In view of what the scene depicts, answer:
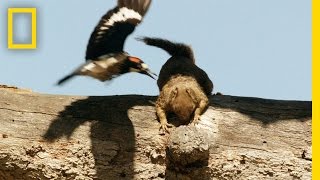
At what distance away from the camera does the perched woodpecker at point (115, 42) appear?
5.16 metres

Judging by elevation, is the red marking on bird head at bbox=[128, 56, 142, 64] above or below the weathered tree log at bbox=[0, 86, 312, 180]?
above

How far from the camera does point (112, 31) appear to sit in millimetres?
5637

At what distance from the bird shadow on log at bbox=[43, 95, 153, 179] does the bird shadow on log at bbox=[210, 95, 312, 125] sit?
730mm

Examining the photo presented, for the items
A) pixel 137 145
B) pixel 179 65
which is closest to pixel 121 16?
pixel 179 65

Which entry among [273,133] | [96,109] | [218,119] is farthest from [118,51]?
[273,133]

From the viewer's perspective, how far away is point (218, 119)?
4.79 meters

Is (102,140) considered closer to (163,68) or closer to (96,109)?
(96,109)

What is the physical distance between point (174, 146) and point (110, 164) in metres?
0.54

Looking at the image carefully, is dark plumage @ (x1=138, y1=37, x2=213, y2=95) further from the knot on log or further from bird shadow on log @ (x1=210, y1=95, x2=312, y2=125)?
the knot on log

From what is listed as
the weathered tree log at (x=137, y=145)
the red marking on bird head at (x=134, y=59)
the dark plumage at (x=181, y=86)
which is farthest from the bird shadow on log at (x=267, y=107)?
the red marking on bird head at (x=134, y=59)

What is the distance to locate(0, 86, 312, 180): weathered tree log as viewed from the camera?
451cm

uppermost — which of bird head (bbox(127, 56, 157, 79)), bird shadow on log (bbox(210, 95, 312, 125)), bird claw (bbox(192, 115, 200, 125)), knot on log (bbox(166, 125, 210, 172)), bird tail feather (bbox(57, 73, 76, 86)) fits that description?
bird head (bbox(127, 56, 157, 79))

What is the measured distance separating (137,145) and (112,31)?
1475 mm

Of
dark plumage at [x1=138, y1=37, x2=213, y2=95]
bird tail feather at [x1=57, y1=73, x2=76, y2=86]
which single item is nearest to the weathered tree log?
bird tail feather at [x1=57, y1=73, x2=76, y2=86]
